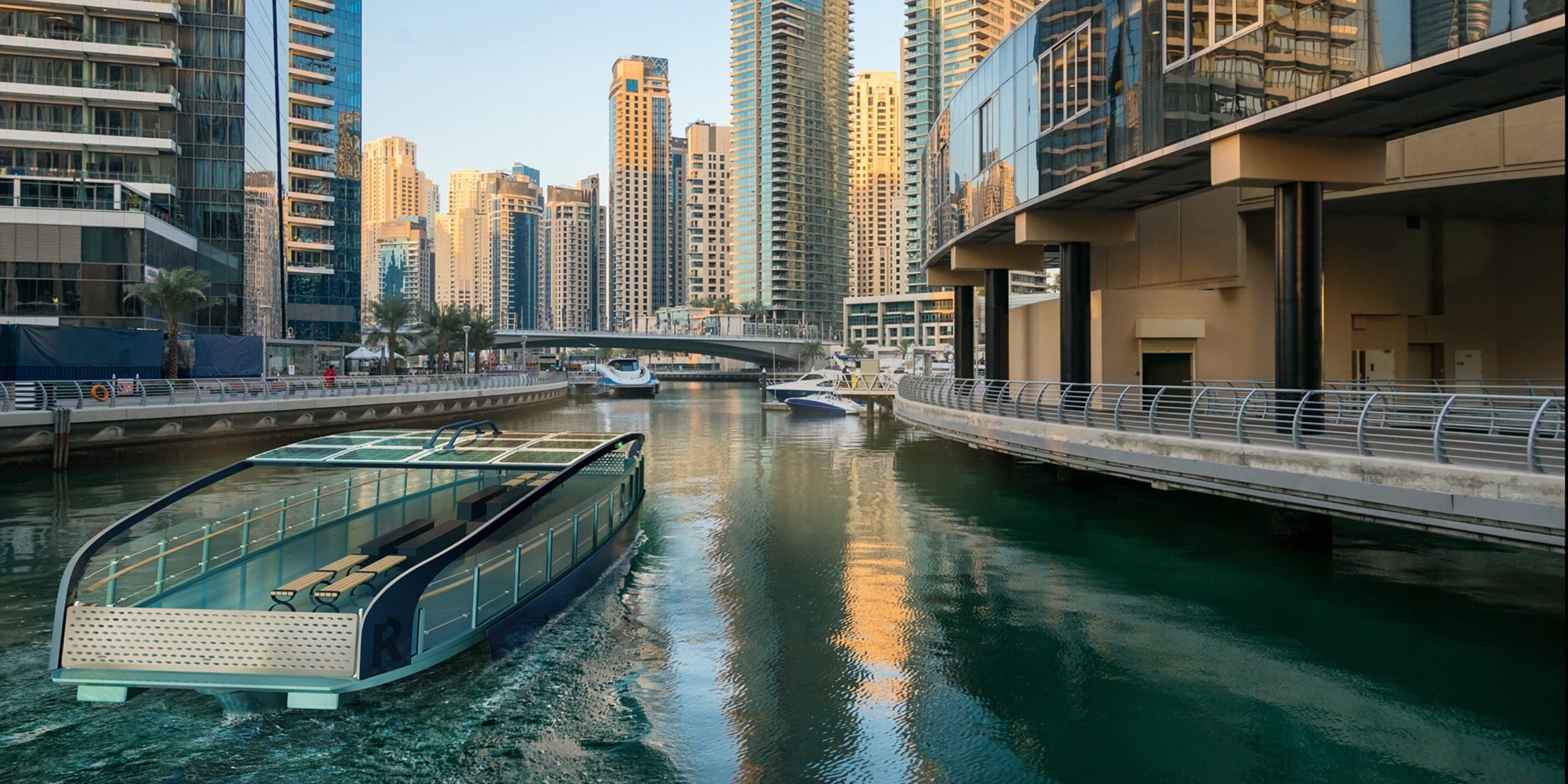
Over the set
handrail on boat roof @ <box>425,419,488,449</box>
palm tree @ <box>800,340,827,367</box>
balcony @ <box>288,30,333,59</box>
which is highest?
balcony @ <box>288,30,333,59</box>

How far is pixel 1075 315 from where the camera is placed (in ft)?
95.7

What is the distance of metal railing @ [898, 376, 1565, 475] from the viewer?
12570 mm

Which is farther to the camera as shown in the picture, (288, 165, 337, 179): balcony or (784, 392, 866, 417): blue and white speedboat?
(288, 165, 337, 179): balcony

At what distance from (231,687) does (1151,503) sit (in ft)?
73.9

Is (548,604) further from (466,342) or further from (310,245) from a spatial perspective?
(310,245)

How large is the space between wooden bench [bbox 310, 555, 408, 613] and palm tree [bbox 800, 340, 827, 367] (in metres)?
123

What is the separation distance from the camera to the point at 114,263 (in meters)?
54.9

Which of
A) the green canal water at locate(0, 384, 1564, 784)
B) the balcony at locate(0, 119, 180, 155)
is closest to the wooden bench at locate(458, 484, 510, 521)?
the green canal water at locate(0, 384, 1564, 784)

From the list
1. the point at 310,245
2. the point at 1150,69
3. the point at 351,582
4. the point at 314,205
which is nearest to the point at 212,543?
the point at 351,582

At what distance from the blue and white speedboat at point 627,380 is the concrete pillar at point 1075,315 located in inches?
2797

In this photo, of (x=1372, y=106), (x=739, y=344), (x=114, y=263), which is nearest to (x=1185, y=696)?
(x=1372, y=106)

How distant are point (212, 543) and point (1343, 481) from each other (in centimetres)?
1597

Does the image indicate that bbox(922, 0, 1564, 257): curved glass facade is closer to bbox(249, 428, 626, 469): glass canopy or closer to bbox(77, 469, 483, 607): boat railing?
bbox(249, 428, 626, 469): glass canopy

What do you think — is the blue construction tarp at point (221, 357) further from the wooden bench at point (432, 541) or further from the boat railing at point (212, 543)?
the wooden bench at point (432, 541)
